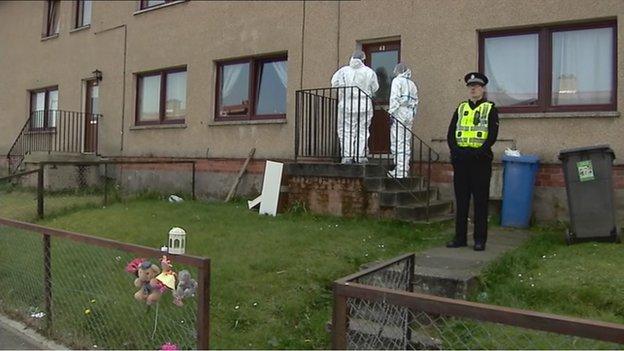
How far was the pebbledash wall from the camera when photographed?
310 inches

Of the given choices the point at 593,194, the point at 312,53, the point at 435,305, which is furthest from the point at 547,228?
the point at 435,305

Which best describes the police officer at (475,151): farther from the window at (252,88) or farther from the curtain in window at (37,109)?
the curtain in window at (37,109)

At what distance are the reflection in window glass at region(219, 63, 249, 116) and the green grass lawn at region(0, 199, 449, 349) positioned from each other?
2797 millimetres

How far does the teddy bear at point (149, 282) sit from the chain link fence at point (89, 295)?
0.13ft

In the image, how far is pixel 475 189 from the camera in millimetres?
6094

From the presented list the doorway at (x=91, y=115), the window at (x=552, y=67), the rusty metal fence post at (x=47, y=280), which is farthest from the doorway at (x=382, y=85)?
the doorway at (x=91, y=115)

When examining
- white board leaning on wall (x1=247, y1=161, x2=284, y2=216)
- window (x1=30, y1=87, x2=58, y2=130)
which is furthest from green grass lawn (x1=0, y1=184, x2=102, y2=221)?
window (x1=30, y1=87, x2=58, y2=130)

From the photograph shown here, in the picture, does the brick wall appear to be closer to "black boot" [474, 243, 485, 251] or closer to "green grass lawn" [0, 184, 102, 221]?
"black boot" [474, 243, 485, 251]

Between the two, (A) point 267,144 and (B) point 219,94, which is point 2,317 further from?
(B) point 219,94

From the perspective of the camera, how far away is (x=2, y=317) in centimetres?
513

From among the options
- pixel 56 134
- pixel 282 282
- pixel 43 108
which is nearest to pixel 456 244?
pixel 282 282

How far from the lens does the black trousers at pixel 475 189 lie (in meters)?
6.06

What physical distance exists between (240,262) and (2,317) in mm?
2201

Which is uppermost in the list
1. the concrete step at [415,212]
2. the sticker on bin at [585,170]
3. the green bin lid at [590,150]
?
the green bin lid at [590,150]
